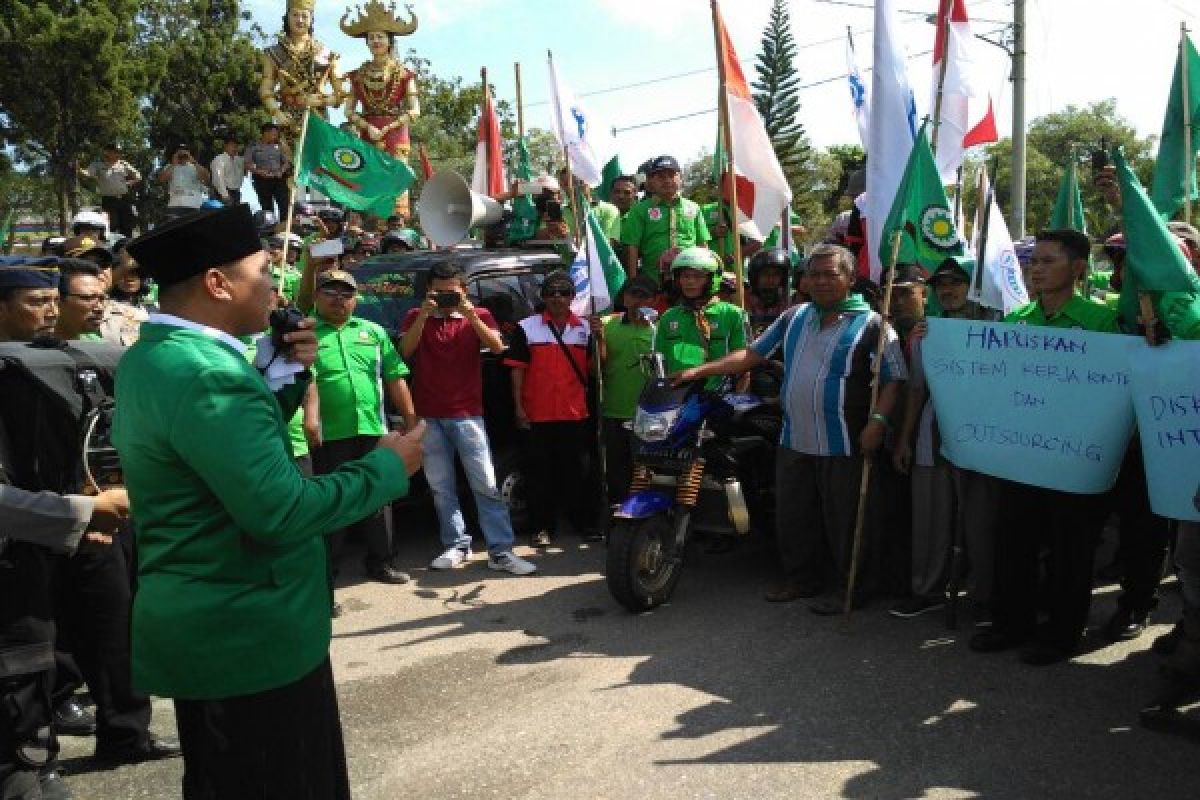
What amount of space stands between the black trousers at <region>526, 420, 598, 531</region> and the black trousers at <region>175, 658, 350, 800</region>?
4.36 metres

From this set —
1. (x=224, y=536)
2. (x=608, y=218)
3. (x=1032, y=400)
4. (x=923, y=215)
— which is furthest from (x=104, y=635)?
(x=608, y=218)

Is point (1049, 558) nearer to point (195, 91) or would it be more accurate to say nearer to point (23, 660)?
point (23, 660)

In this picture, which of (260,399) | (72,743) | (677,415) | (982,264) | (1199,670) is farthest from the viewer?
(677,415)

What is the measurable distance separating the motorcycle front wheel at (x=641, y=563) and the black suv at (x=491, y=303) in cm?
179

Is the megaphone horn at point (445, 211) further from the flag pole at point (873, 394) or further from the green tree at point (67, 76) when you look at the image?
the green tree at point (67, 76)

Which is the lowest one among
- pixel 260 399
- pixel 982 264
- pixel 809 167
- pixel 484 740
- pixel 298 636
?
pixel 484 740

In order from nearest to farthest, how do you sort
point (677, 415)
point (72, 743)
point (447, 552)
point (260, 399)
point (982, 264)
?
point (260, 399) → point (72, 743) → point (982, 264) → point (677, 415) → point (447, 552)

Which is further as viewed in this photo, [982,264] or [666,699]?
[982,264]

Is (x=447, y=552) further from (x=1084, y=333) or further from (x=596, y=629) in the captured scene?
(x=1084, y=333)

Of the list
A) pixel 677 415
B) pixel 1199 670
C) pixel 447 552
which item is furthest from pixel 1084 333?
pixel 447 552

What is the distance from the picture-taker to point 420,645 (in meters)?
5.13

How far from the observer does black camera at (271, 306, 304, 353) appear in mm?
2955

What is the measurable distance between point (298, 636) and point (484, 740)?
1.86 m

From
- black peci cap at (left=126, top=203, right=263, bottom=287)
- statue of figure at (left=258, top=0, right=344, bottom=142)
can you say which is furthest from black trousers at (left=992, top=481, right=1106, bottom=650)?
statue of figure at (left=258, top=0, right=344, bottom=142)
